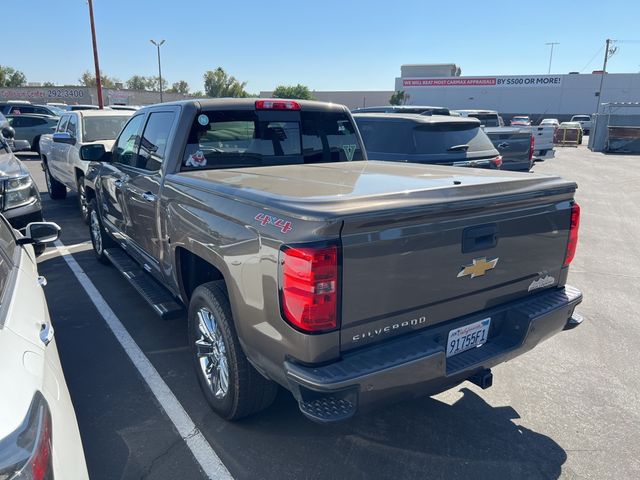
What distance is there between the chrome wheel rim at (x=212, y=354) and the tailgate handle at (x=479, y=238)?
1548 mm

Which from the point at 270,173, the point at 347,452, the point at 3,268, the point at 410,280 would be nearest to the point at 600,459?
the point at 347,452

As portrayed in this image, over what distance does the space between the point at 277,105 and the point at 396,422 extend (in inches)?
106

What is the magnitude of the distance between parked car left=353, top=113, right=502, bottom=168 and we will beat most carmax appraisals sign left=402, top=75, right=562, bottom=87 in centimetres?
5969

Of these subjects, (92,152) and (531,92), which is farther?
(531,92)

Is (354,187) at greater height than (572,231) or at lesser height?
greater

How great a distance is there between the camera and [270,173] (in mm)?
3535

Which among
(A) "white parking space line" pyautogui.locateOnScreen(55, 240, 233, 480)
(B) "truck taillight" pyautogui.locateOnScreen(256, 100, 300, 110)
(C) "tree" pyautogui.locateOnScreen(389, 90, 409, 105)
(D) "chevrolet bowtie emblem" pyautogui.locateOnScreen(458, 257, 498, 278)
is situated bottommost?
(A) "white parking space line" pyautogui.locateOnScreen(55, 240, 233, 480)

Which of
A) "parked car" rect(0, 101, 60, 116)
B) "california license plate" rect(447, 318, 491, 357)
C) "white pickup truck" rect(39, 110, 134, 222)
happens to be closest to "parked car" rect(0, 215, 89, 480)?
"california license plate" rect(447, 318, 491, 357)

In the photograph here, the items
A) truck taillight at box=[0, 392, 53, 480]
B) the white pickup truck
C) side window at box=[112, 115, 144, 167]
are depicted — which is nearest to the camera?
truck taillight at box=[0, 392, 53, 480]

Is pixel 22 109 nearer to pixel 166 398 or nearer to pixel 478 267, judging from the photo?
pixel 166 398

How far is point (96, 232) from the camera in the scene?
638 centimetres

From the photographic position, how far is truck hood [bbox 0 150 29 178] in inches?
232

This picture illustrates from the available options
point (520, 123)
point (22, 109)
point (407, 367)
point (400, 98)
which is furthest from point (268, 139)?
→ point (400, 98)

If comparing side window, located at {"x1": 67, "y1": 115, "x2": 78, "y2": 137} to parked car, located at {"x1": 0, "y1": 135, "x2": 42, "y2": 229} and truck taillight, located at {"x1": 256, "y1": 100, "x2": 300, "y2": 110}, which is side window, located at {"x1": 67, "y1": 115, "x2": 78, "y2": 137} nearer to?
parked car, located at {"x1": 0, "y1": 135, "x2": 42, "y2": 229}
